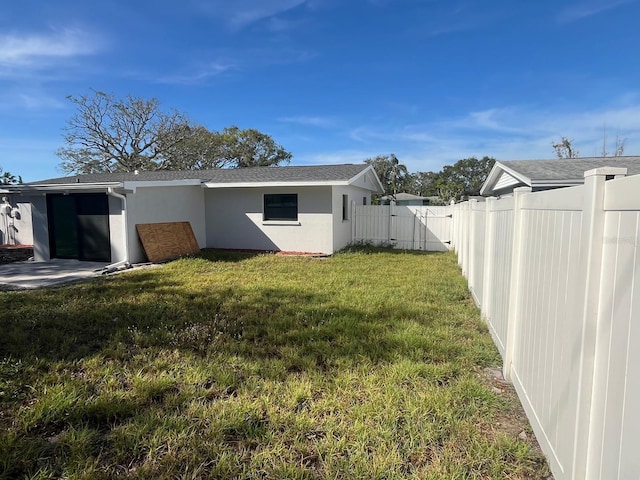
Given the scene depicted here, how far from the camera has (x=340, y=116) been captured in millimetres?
23812

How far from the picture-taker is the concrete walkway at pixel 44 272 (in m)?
7.77

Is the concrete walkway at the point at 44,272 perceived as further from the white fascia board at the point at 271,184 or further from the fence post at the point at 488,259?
the fence post at the point at 488,259

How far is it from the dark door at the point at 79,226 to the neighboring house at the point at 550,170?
37.8 feet

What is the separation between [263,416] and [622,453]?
221 cm

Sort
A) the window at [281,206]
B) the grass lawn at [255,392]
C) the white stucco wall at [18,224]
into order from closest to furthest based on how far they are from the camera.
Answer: the grass lawn at [255,392] → the window at [281,206] → the white stucco wall at [18,224]

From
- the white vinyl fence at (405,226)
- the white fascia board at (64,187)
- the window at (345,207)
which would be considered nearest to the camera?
the white fascia board at (64,187)

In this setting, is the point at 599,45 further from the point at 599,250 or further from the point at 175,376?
the point at 175,376

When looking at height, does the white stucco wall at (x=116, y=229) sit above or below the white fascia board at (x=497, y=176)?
below

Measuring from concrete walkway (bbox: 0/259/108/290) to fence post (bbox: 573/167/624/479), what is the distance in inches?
362

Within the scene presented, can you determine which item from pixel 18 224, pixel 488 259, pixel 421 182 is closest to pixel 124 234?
pixel 18 224

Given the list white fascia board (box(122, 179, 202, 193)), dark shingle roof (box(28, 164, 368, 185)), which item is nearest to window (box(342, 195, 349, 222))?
dark shingle roof (box(28, 164, 368, 185))

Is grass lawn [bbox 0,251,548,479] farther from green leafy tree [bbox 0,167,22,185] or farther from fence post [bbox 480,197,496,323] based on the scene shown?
green leafy tree [bbox 0,167,22,185]

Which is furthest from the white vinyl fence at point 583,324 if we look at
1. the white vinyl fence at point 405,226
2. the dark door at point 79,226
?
the dark door at point 79,226

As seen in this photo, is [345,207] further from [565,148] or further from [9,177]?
[9,177]
